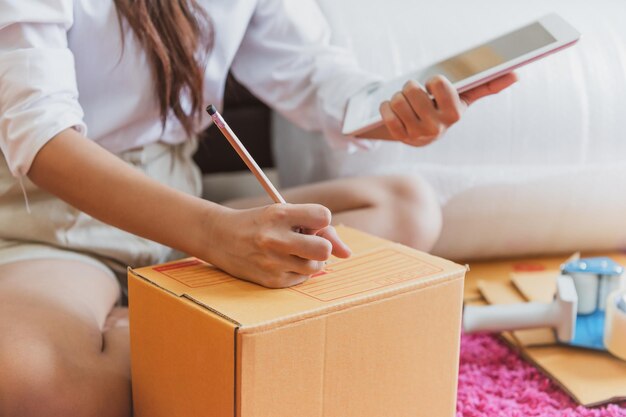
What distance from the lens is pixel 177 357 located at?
558 millimetres

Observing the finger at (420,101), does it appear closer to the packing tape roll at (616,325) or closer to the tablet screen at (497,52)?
the tablet screen at (497,52)

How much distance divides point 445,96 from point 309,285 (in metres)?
0.23

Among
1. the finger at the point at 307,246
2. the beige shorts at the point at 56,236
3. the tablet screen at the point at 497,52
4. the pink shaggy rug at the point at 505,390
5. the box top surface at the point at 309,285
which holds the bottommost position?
the pink shaggy rug at the point at 505,390

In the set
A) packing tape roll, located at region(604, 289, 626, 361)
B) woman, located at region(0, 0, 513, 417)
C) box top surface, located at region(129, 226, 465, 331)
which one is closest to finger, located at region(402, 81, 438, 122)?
woman, located at region(0, 0, 513, 417)

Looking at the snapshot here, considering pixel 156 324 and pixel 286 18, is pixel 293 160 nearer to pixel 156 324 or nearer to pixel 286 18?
pixel 286 18

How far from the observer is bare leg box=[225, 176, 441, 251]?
85cm

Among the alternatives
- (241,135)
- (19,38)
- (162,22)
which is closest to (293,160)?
(241,135)

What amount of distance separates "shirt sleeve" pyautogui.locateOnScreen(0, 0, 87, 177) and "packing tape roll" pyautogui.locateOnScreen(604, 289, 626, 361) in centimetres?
53

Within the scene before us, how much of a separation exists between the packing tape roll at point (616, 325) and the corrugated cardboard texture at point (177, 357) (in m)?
0.44

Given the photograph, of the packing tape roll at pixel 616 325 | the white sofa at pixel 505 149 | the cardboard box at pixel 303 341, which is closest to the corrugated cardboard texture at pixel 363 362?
the cardboard box at pixel 303 341

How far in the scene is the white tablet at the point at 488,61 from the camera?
67 cm

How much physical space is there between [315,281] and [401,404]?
0.36 ft

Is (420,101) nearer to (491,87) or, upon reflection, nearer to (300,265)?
(491,87)

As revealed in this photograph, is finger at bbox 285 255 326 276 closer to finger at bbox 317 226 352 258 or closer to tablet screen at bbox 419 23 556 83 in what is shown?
finger at bbox 317 226 352 258
